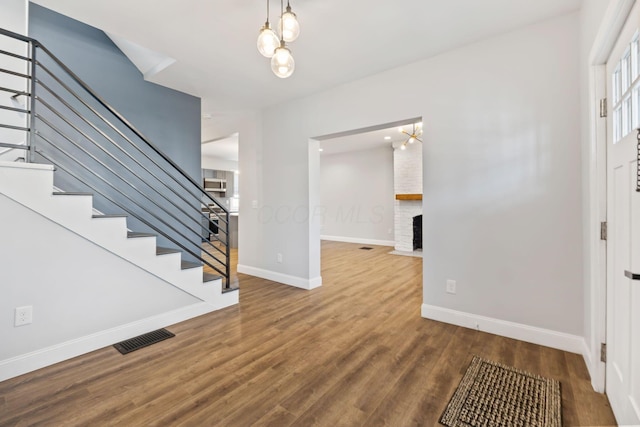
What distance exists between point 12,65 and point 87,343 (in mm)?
2580

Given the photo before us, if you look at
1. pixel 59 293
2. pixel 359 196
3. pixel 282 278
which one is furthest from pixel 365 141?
pixel 59 293

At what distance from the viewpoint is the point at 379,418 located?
4.88 feet

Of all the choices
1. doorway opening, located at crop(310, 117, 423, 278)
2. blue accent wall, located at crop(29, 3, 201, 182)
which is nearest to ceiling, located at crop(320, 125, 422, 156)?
doorway opening, located at crop(310, 117, 423, 278)

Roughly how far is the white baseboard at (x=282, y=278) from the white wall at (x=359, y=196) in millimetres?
4082

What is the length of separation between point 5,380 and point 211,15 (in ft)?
9.60

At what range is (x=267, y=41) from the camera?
1751 mm

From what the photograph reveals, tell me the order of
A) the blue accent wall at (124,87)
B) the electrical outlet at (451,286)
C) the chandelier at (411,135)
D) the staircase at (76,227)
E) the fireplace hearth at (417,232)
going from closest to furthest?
the staircase at (76,227), the electrical outlet at (451,286), the blue accent wall at (124,87), the chandelier at (411,135), the fireplace hearth at (417,232)

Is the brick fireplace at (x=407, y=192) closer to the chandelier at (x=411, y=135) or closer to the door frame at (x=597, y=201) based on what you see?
the chandelier at (x=411, y=135)

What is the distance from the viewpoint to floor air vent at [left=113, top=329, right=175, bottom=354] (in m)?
2.21

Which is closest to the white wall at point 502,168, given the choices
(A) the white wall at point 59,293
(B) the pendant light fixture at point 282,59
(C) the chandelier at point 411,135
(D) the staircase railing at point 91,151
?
(B) the pendant light fixture at point 282,59

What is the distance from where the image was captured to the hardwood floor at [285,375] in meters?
1.51

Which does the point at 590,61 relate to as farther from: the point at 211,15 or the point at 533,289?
the point at 211,15

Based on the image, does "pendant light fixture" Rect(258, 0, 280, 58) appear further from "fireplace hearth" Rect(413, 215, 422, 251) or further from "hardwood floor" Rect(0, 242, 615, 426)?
"fireplace hearth" Rect(413, 215, 422, 251)

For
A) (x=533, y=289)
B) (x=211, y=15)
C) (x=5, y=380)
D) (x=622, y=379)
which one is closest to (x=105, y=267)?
(x=5, y=380)
